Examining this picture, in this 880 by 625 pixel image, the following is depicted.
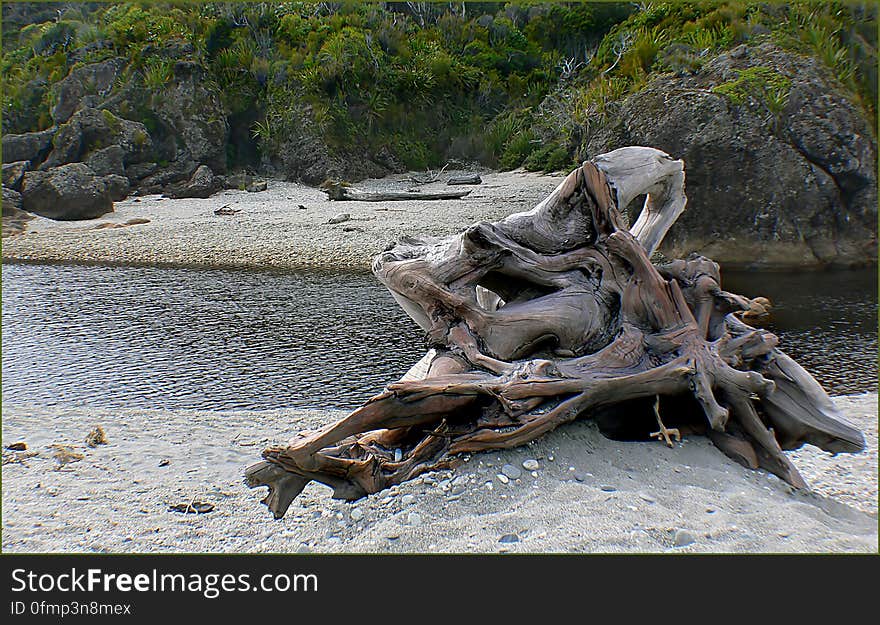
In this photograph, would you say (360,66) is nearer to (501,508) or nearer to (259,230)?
(259,230)

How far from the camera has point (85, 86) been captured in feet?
70.0

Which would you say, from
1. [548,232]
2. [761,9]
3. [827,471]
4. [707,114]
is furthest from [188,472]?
[761,9]

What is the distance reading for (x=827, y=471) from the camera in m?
4.05

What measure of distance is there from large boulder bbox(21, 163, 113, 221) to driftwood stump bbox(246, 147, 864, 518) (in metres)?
14.0

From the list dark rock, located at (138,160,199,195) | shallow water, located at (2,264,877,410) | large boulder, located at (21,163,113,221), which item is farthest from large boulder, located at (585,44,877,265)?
dark rock, located at (138,160,199,195)

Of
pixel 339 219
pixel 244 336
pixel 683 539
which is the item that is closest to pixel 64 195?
pixel 339 219

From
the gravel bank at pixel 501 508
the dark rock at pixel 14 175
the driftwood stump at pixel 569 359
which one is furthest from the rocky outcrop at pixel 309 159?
the gravel bank at pixel 501 508

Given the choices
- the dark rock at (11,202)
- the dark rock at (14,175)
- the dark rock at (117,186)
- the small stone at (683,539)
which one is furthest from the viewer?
the dark rock at (117,186)

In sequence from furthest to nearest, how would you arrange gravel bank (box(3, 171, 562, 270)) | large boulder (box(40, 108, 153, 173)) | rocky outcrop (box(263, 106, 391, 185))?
1. rocky outcrop (box(263, 106, 391, 185))
2. large boulder (box(40, 108, 153, 173))
3. gravel bank (box(3, 171, 562, 270))

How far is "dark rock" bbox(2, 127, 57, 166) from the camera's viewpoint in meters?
18.5

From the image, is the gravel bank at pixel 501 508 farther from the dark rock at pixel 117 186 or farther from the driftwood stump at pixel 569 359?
the dark rock at pixel 117 186

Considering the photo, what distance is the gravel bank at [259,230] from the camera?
12.1 meters

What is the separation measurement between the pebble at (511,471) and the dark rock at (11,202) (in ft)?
51.4

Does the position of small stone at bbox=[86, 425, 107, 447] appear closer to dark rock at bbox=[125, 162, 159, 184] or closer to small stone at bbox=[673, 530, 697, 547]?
small stone at bbox=[673, 530, 697, 547]
